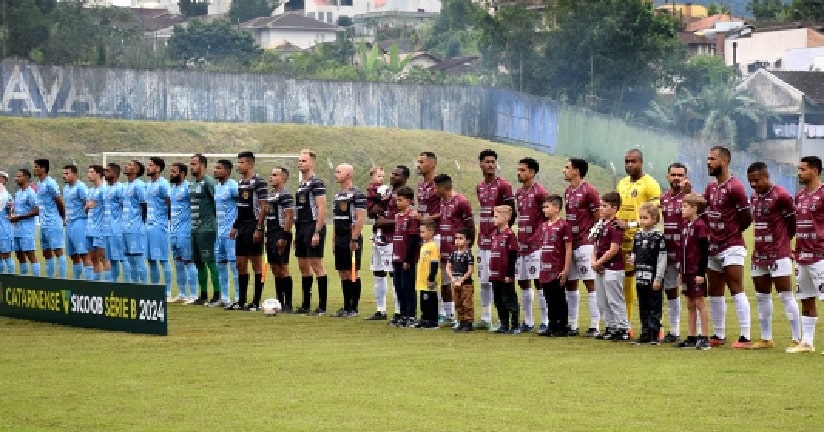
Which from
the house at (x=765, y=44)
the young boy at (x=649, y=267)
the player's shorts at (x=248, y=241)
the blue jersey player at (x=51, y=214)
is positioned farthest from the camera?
the house at (x=765, y=44)

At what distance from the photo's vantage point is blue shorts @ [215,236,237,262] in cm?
2278

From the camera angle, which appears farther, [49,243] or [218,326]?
[49,243]

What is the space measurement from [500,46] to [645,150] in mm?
17300

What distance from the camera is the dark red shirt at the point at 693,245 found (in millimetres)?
16578

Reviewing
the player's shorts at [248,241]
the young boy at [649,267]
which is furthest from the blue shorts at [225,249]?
the young boy at [649,267]

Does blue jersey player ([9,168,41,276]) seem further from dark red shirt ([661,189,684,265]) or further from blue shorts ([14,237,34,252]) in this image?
dark red shirt ([661,189,684,265])

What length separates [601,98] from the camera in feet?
287

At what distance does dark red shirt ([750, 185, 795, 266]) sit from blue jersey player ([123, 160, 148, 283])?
11461mm

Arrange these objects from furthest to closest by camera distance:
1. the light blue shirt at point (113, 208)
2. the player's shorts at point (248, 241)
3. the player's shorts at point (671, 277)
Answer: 1. the light blue shirt at point (113, 208)
2. the player's shorts at point (248, 241)
3. the player's shorts at point (671, 277)

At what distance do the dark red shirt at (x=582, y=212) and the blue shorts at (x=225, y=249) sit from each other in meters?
6.46

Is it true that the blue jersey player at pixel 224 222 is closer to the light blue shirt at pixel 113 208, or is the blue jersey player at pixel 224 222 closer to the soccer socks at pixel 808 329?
the light blue shirt at pixel 113 208

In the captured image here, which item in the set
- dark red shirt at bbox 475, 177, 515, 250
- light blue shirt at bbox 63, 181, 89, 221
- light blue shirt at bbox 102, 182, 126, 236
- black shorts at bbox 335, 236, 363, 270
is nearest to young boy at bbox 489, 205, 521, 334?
dark red shirt at bbox 475, 177, 515, 250

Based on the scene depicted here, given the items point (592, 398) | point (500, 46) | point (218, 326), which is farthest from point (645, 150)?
point (592, 398)

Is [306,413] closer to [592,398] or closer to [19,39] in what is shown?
[592,398]
